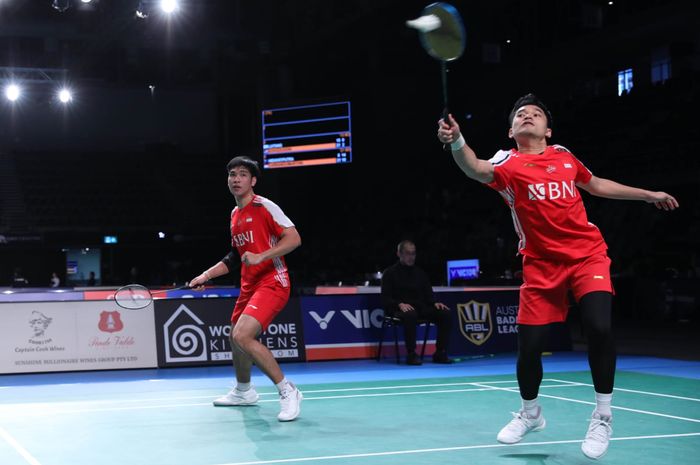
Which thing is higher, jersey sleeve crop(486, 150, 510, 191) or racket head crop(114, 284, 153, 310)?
jersey sleeve crop(486, 150, 510, 191)

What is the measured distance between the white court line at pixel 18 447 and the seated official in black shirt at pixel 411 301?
238 inches

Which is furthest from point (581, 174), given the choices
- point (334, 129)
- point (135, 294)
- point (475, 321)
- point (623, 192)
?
point (334, 129)

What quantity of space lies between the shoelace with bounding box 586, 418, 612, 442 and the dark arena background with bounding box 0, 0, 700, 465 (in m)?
11.8

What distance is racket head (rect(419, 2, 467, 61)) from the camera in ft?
17.9

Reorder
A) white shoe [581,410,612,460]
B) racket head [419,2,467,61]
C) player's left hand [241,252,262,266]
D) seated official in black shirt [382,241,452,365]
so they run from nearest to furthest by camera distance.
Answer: white shoe [581,410,612,460] → racket head [419,2,467,61] → player's left hand [241,252,262,266] → seated official in black shirt [382,241,452,365]

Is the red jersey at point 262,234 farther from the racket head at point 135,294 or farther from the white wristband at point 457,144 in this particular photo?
the white wristband at point 457,144

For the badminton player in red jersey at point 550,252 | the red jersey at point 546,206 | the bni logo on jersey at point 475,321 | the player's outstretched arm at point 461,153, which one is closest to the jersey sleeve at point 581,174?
the badminton player in red jersey at point 550,252

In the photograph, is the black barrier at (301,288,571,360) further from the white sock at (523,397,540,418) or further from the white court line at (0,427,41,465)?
the white sock at (523,397,540,418)

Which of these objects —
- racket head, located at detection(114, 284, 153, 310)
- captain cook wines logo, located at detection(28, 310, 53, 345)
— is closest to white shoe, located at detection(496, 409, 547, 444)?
racket head, located at detection(114, 284, 153, 310)

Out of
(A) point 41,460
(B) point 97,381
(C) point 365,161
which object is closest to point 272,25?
(C) point 365,161

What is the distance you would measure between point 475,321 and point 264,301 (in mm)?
6587

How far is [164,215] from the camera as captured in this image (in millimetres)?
34469

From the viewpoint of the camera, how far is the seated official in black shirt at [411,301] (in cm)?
1226

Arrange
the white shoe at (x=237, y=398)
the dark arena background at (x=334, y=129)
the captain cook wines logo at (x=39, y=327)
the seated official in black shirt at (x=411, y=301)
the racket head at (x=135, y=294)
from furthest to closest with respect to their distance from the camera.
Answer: the dark arena background at (x=334, y=129), the seated official in black shirt at (x=411, y=301), the captain cook wines logo at (x=39, y=327), the racket head at (x=135, y=294), the white shoe at (x=237, y=398)
